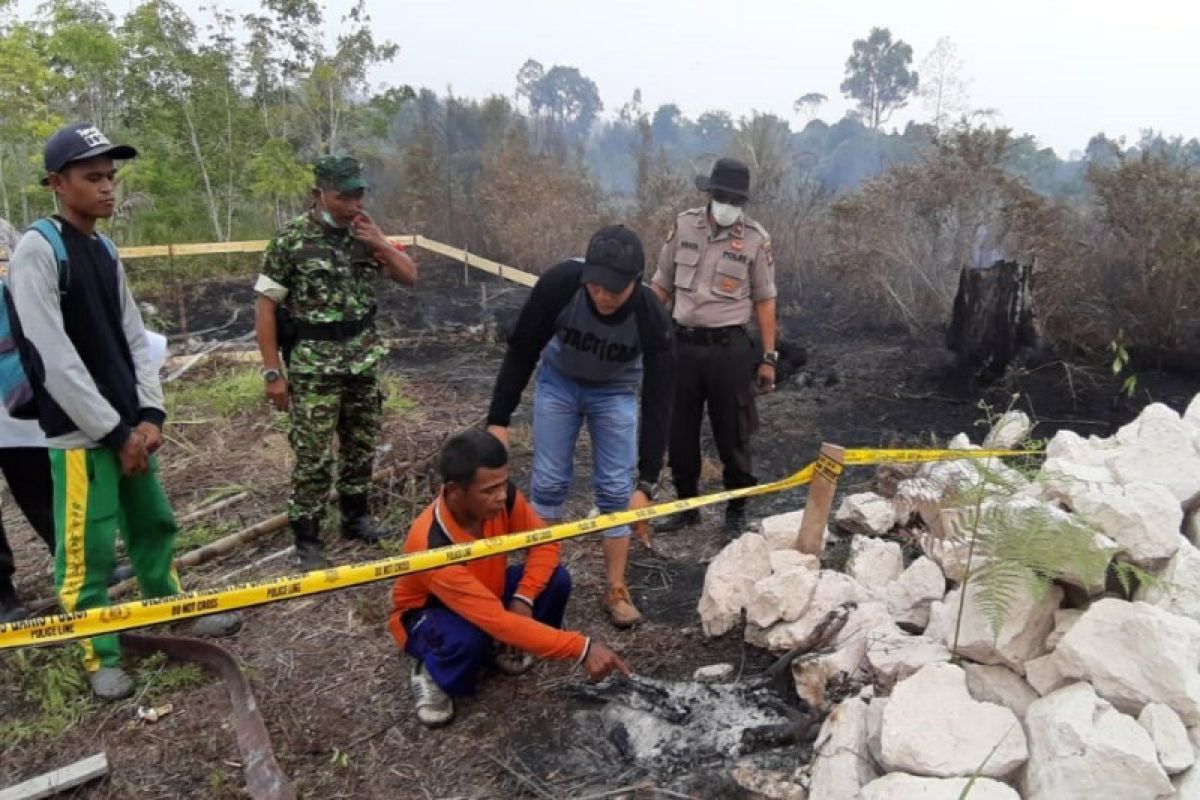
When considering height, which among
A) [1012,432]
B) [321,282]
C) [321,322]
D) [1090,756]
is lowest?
[1090,756]

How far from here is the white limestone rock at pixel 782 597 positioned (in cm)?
301

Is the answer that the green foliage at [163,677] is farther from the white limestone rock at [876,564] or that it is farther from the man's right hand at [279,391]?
the white limestone rock at [876,564]

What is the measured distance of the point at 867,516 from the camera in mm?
3811

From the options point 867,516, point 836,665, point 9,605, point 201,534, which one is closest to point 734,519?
point 867,516

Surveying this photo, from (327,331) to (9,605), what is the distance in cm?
180

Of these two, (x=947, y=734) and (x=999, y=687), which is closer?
(x=947, y=734)

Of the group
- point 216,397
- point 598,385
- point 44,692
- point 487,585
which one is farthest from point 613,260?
point 216,397

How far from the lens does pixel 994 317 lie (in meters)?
6.70

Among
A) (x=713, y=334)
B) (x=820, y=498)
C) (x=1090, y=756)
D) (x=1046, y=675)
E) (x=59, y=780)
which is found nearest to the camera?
(x=1090, y=756)

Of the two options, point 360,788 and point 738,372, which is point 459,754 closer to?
point 360,788

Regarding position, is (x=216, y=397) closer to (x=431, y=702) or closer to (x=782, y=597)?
(x=431, y=702)

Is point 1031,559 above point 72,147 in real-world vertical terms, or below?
below

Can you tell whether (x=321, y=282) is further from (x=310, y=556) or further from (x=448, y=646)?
(x=448, y=646)

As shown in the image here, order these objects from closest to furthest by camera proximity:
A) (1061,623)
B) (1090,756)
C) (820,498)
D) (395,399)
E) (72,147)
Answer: (1090,756) → (1061,623) → (72,147) → (820,498) → (395,399)
